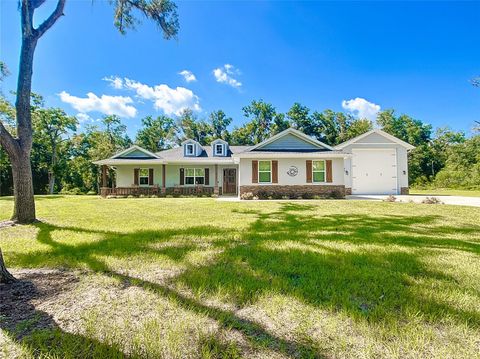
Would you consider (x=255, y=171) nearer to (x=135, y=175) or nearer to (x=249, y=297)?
(x=135, y=175)

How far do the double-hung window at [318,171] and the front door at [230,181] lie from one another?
7162 millimetres

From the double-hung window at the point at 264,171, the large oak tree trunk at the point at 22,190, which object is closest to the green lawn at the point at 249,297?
the large oak tree trunk at the point at 22,190

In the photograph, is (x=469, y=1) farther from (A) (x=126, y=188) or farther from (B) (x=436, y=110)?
(B) (x=436, y=110)

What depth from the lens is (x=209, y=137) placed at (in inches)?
1473

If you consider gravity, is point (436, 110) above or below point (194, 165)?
above

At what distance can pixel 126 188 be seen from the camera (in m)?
18.7

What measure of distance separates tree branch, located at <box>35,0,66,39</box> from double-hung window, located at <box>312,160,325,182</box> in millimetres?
14194

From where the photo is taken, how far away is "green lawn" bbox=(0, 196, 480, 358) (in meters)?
1.73

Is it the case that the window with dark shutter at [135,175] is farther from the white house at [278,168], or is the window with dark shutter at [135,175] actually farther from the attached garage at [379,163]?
the attached garage at [379,163]

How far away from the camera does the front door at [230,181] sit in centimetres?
2044

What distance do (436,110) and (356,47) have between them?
29.2 meters

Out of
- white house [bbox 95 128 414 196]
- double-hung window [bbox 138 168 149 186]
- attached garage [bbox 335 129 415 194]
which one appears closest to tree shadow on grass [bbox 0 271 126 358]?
white house [bbox 95 128 414 196]

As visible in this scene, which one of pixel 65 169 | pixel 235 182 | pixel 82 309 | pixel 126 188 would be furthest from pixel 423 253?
pixel 65 169

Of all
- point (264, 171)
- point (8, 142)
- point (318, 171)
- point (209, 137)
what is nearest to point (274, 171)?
point (264, 171)
